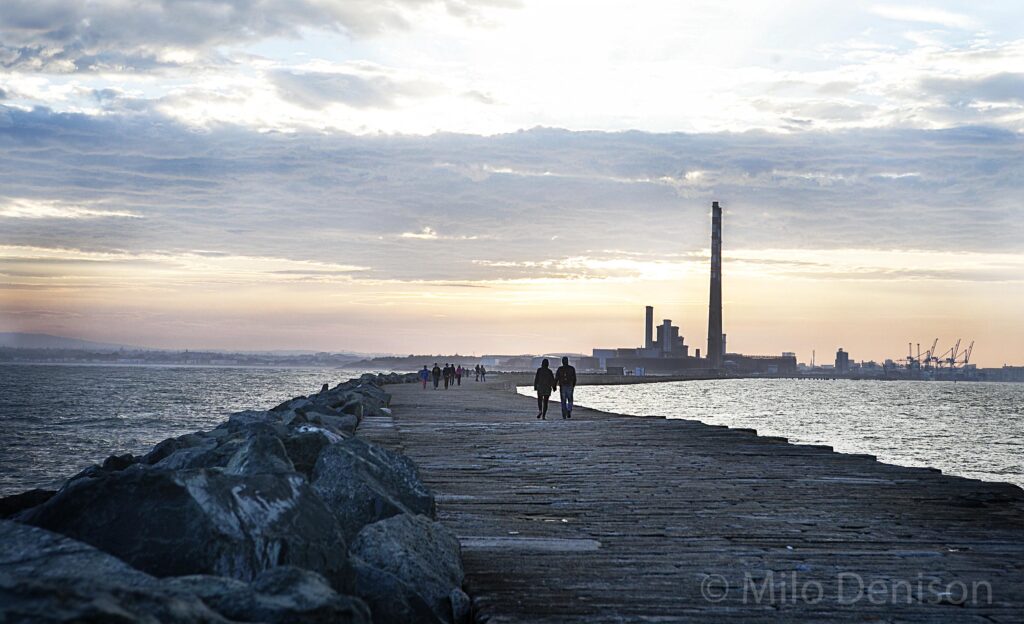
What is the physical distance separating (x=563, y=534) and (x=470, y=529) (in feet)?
2.15

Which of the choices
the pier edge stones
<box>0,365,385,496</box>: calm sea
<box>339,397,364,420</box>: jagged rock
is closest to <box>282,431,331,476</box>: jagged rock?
the pier edge stones

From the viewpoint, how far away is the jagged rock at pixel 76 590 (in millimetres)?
2215

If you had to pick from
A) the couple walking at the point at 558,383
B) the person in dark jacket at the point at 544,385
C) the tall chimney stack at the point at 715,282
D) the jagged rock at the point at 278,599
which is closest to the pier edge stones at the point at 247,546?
the jagged rock at the point at 278,599

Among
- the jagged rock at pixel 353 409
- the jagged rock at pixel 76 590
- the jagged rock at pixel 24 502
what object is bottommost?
the jagged rock at pixel 24 502

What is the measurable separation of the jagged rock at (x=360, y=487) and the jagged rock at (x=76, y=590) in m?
2.04

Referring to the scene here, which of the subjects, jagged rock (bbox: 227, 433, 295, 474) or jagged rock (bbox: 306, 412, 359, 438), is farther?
jagged rock (bbox: 306, 412, 359, 438)

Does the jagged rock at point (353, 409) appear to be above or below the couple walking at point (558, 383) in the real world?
below

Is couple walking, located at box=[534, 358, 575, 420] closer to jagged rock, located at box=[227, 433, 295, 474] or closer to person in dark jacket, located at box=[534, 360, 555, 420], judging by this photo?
person in dark jacket, located at box=[534, 360, 555, 420]

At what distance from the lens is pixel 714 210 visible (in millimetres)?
159875

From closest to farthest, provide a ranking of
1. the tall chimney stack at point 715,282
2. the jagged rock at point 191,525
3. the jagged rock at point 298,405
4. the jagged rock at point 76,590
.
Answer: the jagged rock at point 76,590 < the jagged rock at point 191,525 < the jagged rock at point 298,405 < the tall chimney stack at point 715,282

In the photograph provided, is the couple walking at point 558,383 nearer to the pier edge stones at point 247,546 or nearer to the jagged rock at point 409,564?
the pier edge stones at point 247,546

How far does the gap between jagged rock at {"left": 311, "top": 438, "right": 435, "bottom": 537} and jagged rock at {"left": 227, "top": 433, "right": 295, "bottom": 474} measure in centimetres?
25

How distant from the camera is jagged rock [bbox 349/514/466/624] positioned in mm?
3994

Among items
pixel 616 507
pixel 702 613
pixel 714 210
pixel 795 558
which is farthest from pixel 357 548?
pixel 714 210
